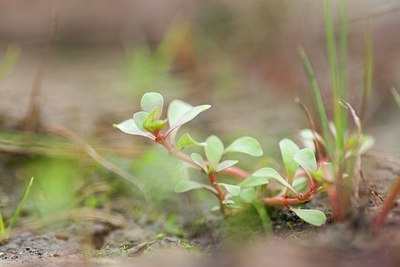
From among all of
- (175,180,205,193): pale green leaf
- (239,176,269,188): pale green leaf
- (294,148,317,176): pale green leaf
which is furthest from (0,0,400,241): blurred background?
(294,148,317,176): pale green leaf

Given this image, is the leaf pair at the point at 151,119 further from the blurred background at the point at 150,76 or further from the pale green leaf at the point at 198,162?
the blurred background at the point at 150,76

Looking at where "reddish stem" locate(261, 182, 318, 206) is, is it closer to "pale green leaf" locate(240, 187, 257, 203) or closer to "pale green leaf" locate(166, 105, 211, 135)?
"pale green leaf" locate(240, 187, 257, 203)

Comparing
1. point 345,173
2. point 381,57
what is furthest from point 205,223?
point 381,57

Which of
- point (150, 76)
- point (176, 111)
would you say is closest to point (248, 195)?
point (176, 111)

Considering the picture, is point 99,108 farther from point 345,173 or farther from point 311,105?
point 345,173

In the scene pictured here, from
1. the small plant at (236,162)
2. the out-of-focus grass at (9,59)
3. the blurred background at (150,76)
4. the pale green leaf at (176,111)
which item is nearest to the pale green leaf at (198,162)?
the small plant at (236,162)
